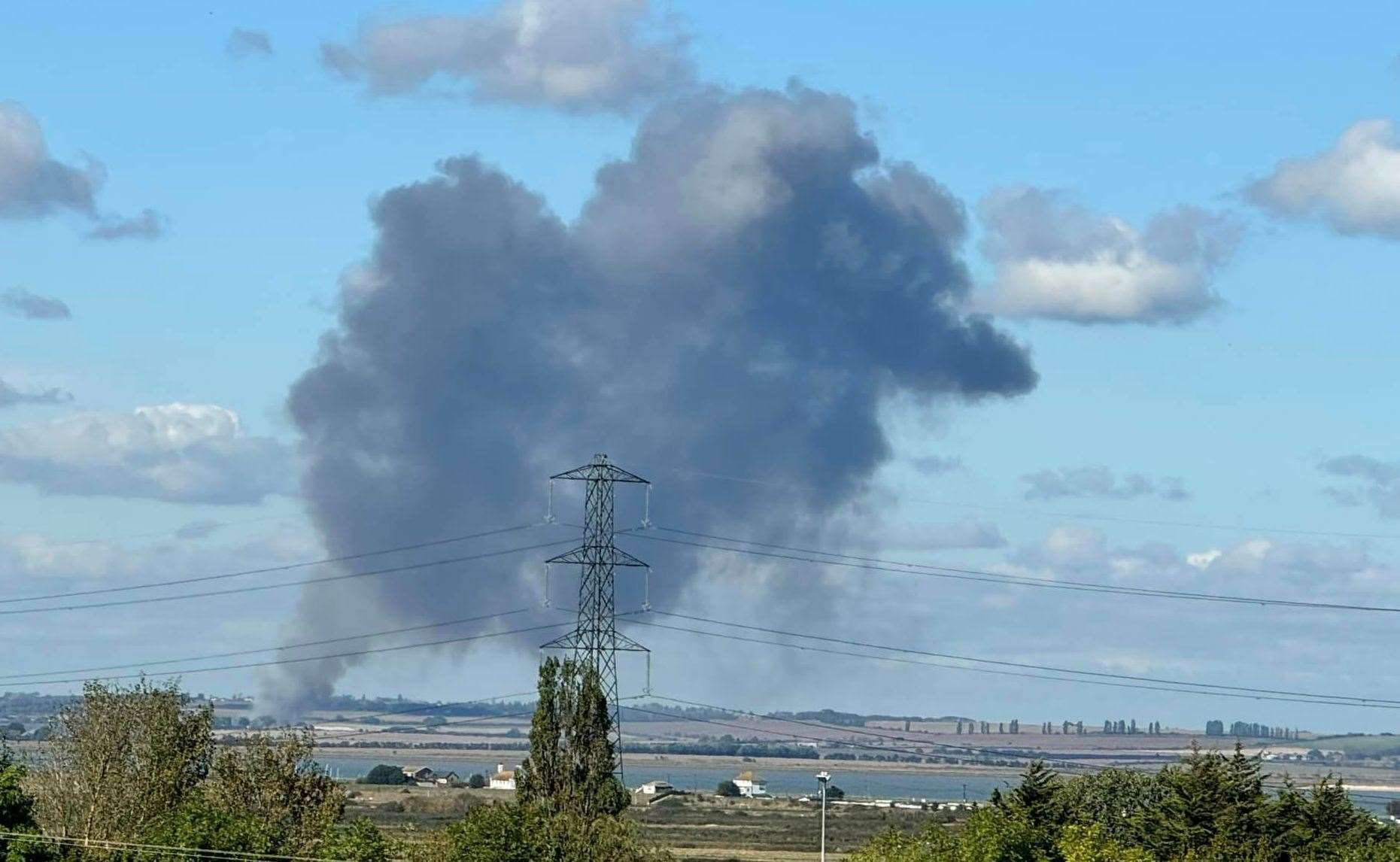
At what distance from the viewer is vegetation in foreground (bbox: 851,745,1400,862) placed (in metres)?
99.6

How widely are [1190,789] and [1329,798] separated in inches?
363

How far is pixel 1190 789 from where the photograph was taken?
392 ft

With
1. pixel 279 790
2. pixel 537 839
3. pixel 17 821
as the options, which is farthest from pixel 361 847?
pixel 279 790

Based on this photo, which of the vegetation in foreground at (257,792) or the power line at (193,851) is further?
the vegetation in foreground at (257,792)

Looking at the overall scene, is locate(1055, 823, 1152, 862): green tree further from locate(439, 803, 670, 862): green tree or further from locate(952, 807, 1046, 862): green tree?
locate(439, 803, 670, 862): green tree

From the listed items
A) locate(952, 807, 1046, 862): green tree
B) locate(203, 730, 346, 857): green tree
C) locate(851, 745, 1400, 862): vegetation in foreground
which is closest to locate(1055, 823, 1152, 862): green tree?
locate(851, 745, 1400, 862): vegetation in foreground

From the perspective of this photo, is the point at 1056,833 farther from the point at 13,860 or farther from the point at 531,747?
the point at 13,860

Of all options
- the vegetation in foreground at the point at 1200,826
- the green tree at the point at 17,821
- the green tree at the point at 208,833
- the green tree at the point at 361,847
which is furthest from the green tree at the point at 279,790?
the vegetation in foreground at the point at 1200,826

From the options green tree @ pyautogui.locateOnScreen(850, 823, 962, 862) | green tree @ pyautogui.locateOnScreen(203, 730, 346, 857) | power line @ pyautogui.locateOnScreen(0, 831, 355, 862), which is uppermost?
green tree @ pyautogui.locateOnScreen(203, 730, 346, 857)

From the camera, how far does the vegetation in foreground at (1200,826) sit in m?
99.6

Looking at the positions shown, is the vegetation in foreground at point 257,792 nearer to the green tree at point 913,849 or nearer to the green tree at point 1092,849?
the green tree at point 913,849

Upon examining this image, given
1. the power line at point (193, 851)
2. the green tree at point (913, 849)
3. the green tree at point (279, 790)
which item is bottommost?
the power line at point (193, 851)

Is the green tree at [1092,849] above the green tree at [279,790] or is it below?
below

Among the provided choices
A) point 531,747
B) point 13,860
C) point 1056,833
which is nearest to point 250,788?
point 531,747
